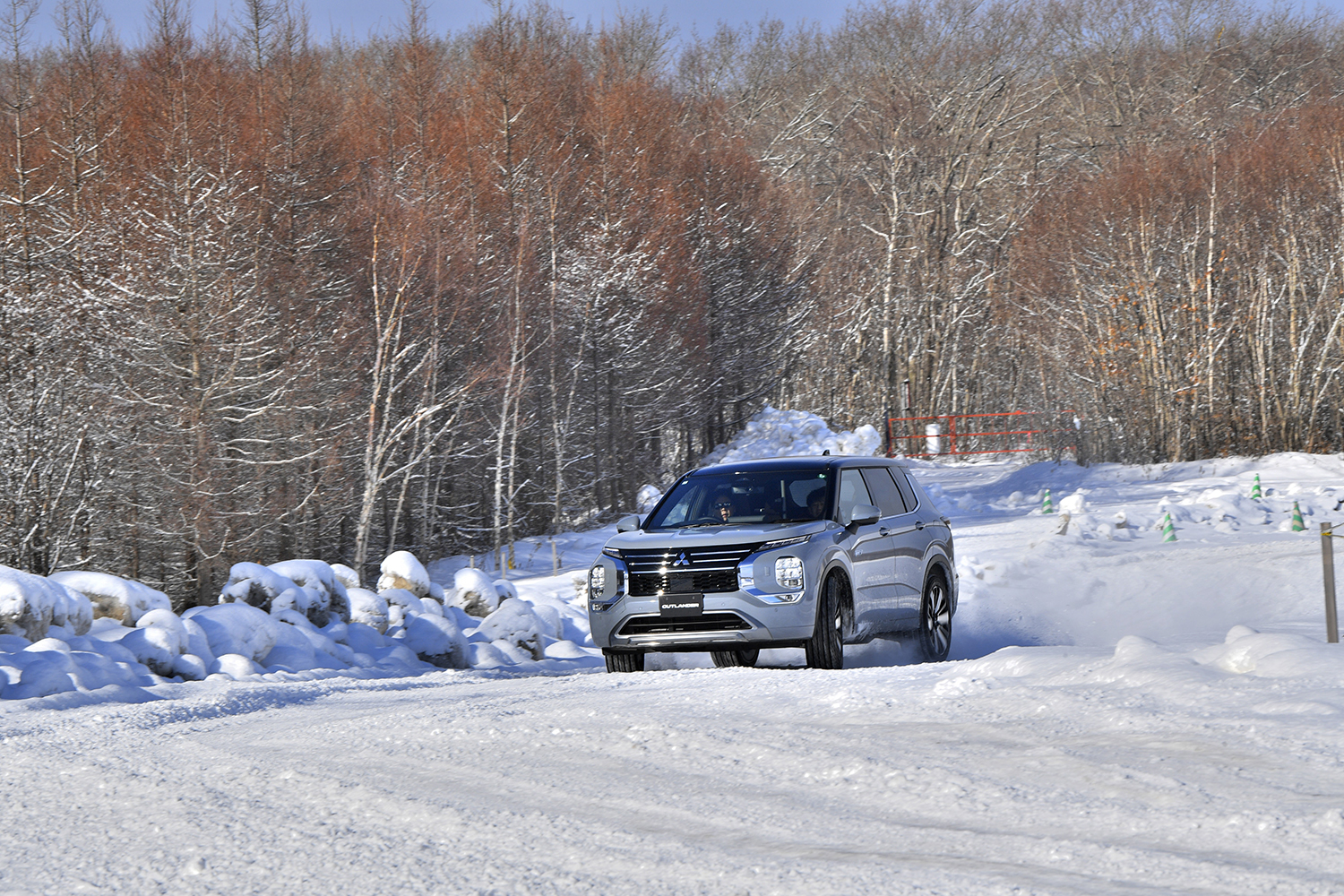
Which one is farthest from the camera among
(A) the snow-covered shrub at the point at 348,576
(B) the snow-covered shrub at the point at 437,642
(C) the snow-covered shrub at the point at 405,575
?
(A) the snow-covered shrub at the point at 348,576

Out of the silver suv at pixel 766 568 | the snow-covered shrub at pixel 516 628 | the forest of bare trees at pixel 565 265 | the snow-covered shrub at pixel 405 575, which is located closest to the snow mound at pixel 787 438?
the forest of bare trees at pixel 565 265

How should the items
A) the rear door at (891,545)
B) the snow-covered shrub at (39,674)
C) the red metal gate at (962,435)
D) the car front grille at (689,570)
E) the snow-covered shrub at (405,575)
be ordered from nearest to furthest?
1. the snow-covered shrub at (39,674)
2. the car front grille at (689,570)
3. the rear door at (891,545)
4. the snow-covered shrub at (405,575)
5. the red metal gate at (962,435)

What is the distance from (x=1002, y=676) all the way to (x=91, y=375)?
776 inches

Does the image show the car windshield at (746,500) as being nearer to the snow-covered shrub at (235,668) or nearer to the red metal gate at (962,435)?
the snow-covered shrub at (235,668)

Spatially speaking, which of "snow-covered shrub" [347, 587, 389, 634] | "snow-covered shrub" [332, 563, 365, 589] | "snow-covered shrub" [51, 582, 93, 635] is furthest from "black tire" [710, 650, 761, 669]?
"snow-covered shrub" [332, 563, 365, 589]

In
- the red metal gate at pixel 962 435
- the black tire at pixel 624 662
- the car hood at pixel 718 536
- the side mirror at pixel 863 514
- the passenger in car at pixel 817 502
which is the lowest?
the black tire at pixel 624 662

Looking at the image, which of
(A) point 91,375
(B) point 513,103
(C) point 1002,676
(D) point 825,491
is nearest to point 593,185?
(B) point 513,103

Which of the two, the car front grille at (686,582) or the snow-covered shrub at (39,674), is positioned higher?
the car front grille at (686,582)

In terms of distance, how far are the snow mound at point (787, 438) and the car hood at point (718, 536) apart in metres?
24.6

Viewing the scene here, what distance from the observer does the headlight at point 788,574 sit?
9.56m

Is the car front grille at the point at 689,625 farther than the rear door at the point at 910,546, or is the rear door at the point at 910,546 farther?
the rear door at the point at 910,546

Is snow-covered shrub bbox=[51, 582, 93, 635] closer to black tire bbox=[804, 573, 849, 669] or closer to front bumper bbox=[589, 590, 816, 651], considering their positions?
front bumper bbox=[589, 590, 816, 651]

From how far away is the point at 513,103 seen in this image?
105 ft

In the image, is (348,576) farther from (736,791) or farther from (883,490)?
(736,791)
